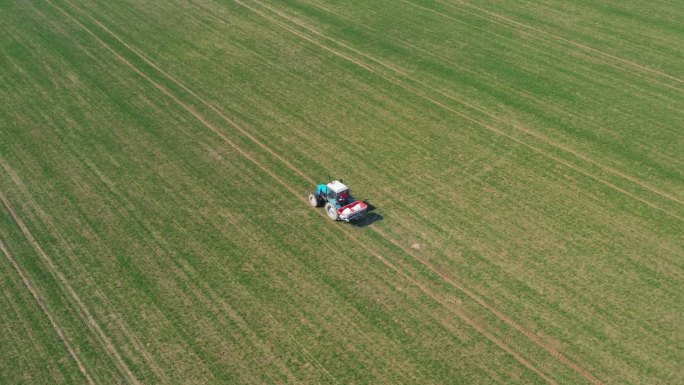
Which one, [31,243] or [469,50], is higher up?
[469,50]

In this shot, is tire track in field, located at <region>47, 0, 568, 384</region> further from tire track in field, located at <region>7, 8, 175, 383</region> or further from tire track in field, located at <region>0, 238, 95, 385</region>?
tire track in field, located at <region>0, 238, 95, 385</region>

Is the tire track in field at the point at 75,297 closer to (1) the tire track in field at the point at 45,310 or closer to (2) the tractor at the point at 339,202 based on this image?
(1) the tire track in field at the point at 45,310

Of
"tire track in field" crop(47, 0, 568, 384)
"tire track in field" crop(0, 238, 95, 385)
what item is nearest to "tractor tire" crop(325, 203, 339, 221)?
"tire track in field" crop(47, 0, 568, 384)

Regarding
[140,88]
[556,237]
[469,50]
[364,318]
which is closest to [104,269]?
[364,318]

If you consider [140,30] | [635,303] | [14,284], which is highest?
[140,30]

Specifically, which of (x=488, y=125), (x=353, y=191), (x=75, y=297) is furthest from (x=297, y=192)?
(x=488, y=125)

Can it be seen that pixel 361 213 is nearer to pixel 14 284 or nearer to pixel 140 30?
pixel 14 284
